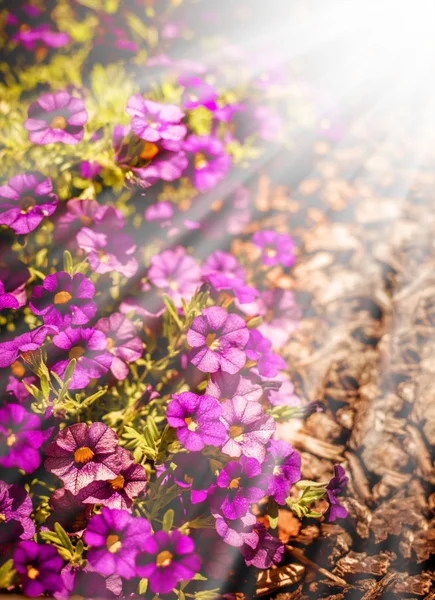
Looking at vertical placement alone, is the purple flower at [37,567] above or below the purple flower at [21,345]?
below

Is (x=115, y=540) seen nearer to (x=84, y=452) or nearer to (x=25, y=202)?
(x=84, y=452)

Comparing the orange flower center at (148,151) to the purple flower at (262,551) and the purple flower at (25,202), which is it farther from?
the purple flower at (262,551)

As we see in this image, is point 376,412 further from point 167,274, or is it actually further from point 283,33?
point 283,33

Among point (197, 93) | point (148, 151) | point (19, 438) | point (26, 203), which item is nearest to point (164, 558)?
point (19, 438)

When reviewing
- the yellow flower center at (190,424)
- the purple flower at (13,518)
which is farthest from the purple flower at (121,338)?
the purple flower at (13,518)

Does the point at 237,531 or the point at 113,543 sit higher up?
the point at 113,543

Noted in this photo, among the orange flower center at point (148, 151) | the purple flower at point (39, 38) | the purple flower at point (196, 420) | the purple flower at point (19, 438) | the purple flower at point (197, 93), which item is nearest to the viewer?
the purple flower at point (196, 420)
